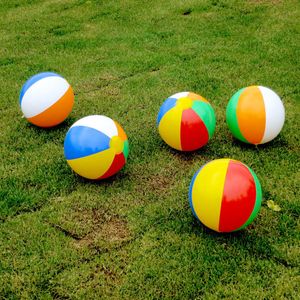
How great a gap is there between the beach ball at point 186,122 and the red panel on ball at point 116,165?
2.13ft

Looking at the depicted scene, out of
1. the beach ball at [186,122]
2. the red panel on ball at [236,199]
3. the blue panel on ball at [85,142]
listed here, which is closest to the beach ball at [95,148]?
the blue panel on ball at [85,142]

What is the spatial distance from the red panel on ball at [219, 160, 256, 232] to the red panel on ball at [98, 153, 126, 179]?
1208mm

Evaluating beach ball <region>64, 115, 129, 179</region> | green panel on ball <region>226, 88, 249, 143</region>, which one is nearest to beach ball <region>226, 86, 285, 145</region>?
green panel on ball <region>226, 88, 249, 143</region>

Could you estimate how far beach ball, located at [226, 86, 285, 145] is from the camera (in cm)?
490

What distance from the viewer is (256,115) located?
489cm

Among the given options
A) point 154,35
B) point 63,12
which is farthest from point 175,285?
point 63,12

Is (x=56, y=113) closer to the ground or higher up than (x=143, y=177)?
higher up

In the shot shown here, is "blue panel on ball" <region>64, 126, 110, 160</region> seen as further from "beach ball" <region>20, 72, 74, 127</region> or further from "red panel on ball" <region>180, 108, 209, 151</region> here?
"beach ball" <region>20, 72, 74, 127</region>

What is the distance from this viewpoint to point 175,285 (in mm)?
3520

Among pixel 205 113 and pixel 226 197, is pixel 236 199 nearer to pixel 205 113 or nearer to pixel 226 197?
pixel 226 197

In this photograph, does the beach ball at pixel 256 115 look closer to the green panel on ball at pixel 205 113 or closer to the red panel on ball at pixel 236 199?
the green panel on ball at pixel 205 113

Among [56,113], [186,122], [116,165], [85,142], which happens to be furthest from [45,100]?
[186,122]

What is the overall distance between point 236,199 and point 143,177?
134cm

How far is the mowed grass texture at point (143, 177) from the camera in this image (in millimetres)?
3604
